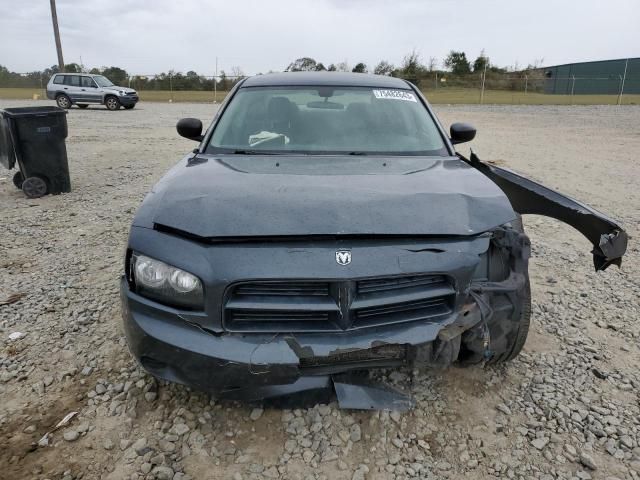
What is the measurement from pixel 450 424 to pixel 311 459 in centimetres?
70

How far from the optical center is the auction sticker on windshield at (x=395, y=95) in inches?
144

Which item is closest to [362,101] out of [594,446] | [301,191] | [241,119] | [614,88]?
[241,119]

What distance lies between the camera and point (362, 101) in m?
3.57

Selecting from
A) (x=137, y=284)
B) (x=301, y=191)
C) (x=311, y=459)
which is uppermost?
(x=301, y=191)

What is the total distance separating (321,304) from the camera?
77.6 inches

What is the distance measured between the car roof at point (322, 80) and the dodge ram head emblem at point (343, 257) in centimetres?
206

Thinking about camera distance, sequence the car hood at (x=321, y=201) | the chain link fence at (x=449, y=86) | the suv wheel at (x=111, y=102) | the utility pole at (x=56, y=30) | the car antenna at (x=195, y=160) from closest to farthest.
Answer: the car hood at (x=321, y=201), the car antenna at (x=195, y=160), the suv wheel at (x=111, y=102), the utility pole at (x=56, y=30), the chain link fence at (x=449, y=86)

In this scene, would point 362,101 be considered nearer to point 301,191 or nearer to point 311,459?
point 301,191

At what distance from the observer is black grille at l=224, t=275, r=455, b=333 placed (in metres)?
1.97

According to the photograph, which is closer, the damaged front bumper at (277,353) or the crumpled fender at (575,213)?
the damaged front bumper at (277,353)

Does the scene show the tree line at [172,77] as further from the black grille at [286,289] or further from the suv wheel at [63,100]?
the black grille at [286,289]

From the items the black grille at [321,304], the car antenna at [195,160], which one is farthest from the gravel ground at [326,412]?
the car antenna at [195,160]

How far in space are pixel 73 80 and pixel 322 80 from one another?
22388mm

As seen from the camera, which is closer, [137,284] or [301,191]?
[137,284]
